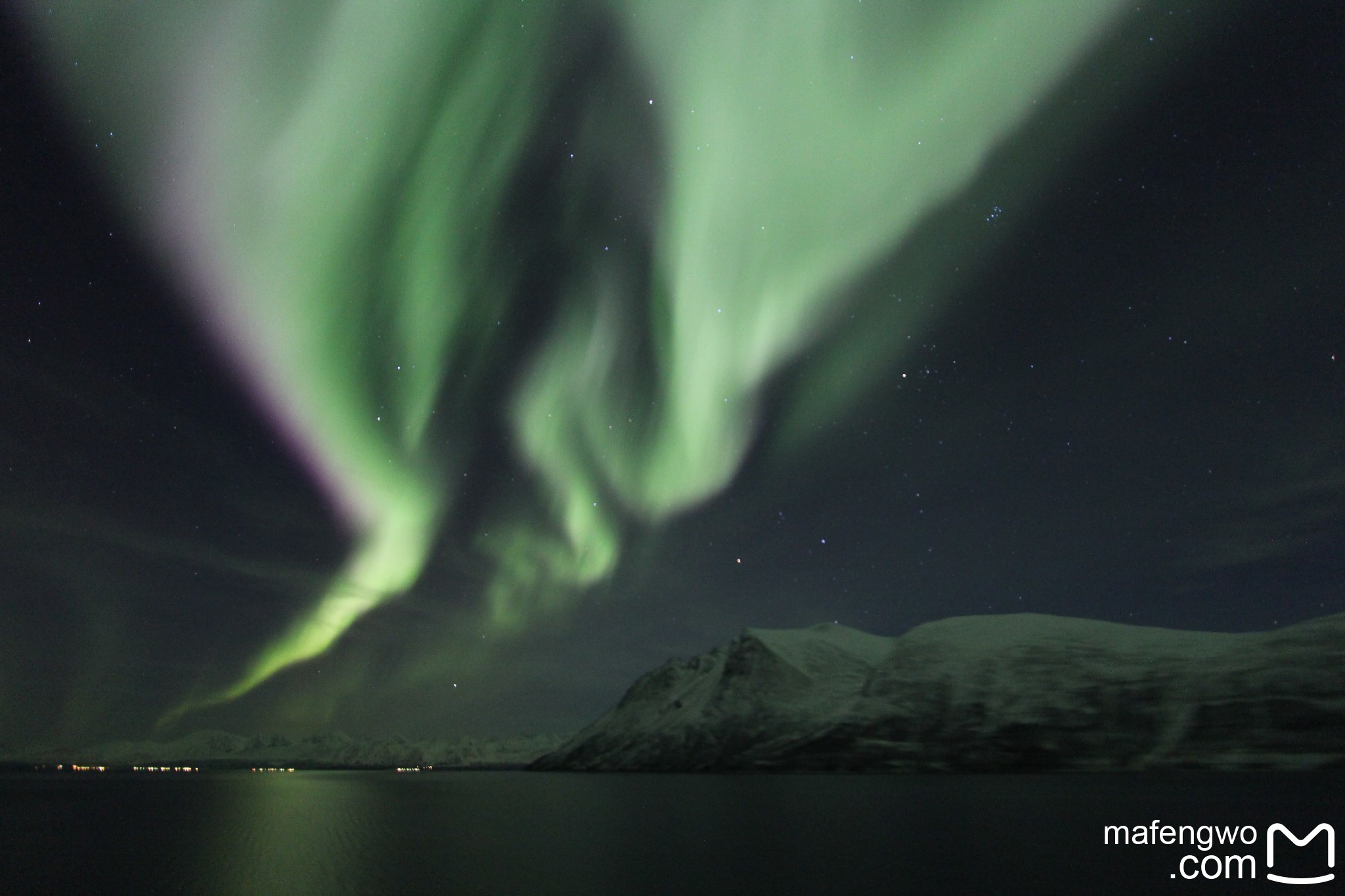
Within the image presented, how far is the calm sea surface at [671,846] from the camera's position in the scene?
42.7 m

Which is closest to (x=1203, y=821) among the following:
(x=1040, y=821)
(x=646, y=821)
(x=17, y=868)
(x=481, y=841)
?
(x=1040, y=821)

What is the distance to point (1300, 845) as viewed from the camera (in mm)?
A: 54875

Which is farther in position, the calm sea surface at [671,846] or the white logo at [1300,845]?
the calm sea surface at [671,846]

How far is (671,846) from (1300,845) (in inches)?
1689

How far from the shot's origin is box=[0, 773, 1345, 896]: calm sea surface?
140 feet

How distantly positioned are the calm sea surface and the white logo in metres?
0.64

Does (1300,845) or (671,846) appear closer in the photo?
(1300,845)

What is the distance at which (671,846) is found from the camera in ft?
204

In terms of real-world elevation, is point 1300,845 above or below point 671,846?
above

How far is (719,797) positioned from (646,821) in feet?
189

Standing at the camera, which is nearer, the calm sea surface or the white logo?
the white logo

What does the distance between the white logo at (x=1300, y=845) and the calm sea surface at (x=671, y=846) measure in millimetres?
640

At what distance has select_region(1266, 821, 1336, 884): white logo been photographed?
40.9 meters

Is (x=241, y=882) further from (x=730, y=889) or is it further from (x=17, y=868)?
(x=730, y=889)
